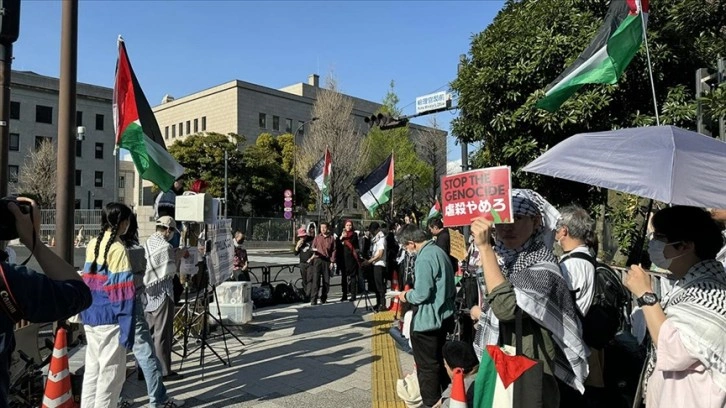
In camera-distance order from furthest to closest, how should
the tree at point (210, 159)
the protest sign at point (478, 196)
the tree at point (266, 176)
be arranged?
the tree at point (266, 176) < the tree at point (210, 159) < the protest sign at point (478, 196)

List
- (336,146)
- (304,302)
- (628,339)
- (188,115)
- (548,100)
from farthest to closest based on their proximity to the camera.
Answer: (188,115) → (336,146) → (304,302) → (548,100) → (628,339)

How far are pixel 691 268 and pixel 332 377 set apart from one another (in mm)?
4491

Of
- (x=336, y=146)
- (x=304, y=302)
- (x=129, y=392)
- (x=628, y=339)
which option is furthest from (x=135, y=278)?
(x=336, y=146)

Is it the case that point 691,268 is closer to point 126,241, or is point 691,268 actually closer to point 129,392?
point 126,241

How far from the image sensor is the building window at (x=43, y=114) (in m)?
48.9

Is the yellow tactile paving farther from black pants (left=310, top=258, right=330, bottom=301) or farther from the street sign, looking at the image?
the street sign

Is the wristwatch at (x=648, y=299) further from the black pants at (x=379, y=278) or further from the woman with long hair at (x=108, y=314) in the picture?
the black pants at (x=379, y=278)

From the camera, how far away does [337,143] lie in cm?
3850

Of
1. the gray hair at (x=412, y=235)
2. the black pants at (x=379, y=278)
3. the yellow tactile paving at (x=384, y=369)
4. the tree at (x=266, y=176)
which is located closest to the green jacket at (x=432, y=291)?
the gray hair at (x=412, y=235)

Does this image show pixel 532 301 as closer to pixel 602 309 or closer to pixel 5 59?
pixel 602 309

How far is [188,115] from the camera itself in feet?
181


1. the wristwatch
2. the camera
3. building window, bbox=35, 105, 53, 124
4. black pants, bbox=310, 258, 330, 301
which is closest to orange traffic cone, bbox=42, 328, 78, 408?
the camera

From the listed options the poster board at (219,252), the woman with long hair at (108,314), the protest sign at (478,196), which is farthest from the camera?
the poster board at (219,252)

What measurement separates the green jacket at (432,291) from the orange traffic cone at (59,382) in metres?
2.81
